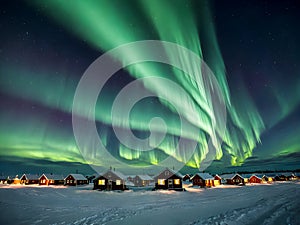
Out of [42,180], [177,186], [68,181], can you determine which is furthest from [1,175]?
[177,186]

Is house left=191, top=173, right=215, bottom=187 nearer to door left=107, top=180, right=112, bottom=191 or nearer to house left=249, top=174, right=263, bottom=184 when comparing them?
door left=107, top=180, right=112, bottom=191

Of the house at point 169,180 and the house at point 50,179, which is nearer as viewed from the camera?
the house at point 169,180

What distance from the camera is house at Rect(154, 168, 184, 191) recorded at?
4547 centimetres

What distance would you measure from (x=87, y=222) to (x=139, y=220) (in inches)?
123

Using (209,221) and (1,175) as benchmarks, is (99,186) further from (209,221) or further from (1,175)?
(1,175)

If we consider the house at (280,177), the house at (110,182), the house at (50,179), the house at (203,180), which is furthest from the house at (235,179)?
the house at (50,179)

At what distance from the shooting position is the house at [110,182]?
45906mm

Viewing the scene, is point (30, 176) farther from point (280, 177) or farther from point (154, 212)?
point (280, 177)

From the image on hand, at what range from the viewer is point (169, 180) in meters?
45.9

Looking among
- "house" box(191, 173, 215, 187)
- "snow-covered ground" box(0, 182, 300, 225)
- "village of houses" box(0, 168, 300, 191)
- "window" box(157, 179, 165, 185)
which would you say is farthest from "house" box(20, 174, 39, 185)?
"snow-covered ground" box(0, 182, 300, 225)

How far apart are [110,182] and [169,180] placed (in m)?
14.7

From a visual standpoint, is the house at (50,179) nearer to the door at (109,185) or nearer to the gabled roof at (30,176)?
the gabled roof at (30,176)

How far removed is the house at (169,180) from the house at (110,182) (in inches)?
356

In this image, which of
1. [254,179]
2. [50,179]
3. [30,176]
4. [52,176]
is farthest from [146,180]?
[30,176]
